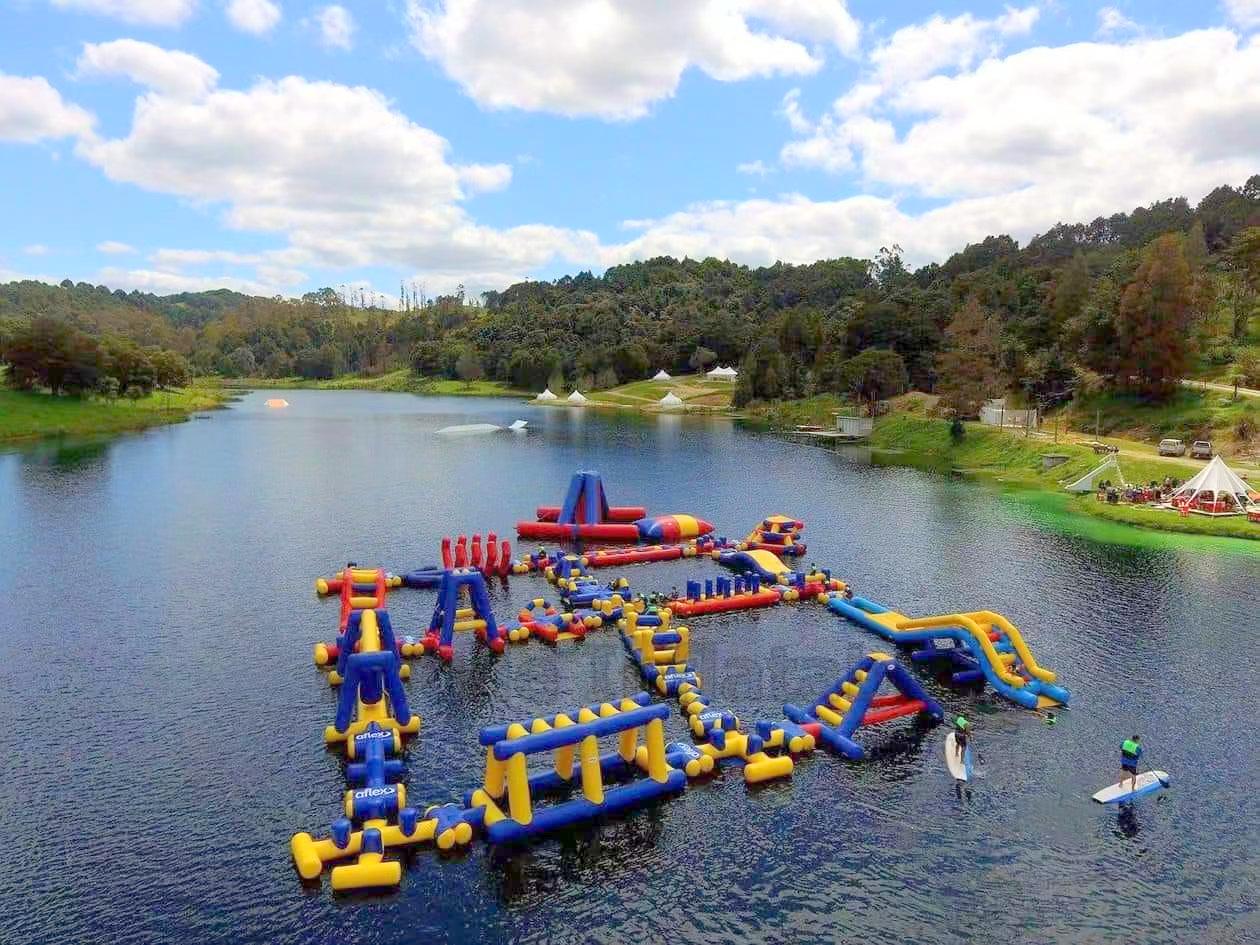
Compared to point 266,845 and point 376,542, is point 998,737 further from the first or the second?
point 376,542

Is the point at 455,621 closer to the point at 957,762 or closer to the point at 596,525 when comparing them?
the point at 596,525

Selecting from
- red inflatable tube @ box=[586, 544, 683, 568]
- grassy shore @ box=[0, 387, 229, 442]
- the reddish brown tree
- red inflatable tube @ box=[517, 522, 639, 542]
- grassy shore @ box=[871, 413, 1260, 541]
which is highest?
the reddish brown tree

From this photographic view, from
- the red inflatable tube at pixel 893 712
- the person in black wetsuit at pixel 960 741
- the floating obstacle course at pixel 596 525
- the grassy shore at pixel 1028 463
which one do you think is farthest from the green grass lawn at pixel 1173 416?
the person in black wetsuit at pixel 960 741

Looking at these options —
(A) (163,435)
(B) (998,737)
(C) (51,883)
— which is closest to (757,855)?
(B) (998,737)

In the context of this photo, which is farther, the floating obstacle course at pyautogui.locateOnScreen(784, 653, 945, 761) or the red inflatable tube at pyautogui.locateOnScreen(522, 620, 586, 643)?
the red inflatable tube at pyautogui.locateOnScreen(522, 620, 586, 643)

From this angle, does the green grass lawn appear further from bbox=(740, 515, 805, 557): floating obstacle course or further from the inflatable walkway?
the inflatable walkway

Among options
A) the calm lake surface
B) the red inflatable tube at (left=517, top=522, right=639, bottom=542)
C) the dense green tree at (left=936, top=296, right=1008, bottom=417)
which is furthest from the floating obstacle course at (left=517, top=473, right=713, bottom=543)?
the dense green tree at (left=936, top=296, right=1008, bottom=417)

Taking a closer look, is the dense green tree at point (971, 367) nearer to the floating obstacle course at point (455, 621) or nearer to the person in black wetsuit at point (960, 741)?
the floating obstacle course at point (455, 621)
